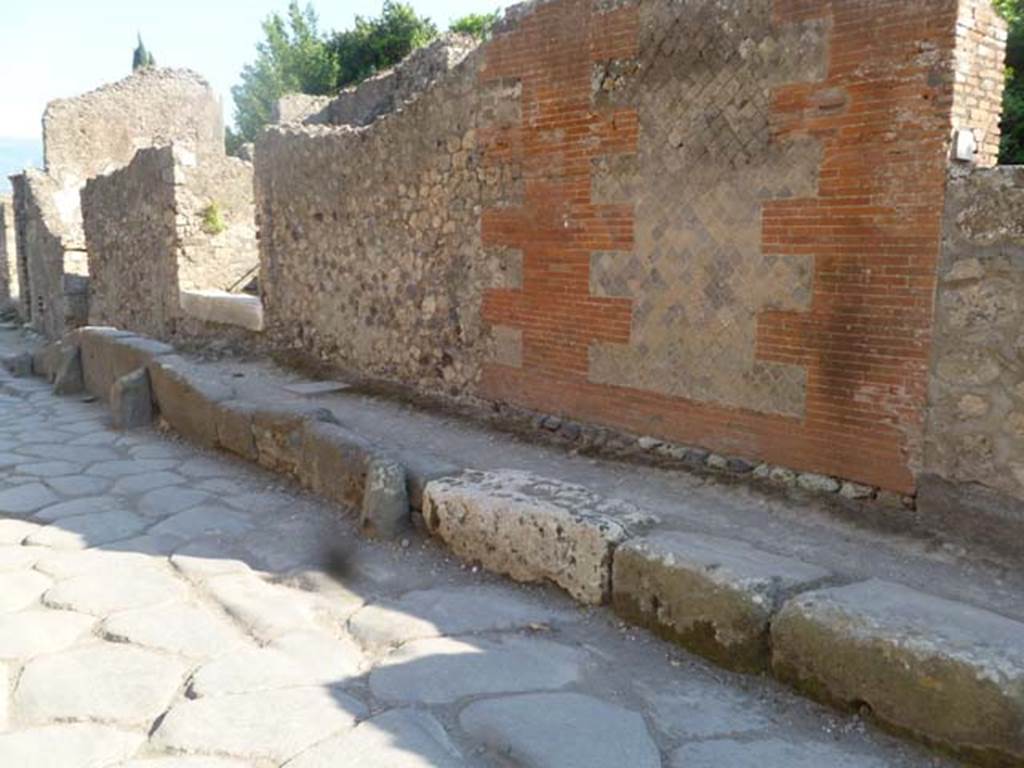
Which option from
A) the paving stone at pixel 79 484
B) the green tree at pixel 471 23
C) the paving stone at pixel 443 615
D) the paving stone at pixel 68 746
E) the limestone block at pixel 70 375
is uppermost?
the green tree at pixel 471 23

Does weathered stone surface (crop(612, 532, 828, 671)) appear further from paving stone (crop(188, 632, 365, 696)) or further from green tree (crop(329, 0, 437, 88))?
green tree (crop(329, 0, 437, 88))

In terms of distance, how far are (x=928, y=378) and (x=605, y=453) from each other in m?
1.77

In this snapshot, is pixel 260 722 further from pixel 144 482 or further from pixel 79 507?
pixel 144 482

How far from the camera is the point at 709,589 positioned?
282 centimetres

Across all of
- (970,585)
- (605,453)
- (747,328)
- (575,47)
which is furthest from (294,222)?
(970,585)

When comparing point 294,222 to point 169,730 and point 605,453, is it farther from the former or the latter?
point 169,730

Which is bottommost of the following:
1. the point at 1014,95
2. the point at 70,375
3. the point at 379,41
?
the point at 70,375

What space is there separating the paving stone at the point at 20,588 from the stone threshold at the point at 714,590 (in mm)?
1337

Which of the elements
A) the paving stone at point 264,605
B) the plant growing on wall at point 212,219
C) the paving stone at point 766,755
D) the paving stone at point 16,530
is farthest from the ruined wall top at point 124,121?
the paving stone at point 766,755

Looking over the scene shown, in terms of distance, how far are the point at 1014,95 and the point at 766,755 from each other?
791 centimetres

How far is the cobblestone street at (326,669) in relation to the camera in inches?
91.4

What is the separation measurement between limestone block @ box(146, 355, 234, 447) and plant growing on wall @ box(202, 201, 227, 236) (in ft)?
12.8

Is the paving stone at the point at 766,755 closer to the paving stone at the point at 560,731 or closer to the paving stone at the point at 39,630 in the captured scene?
the paving stone at the point at 560,731

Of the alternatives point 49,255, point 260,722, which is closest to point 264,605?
point 260,722
